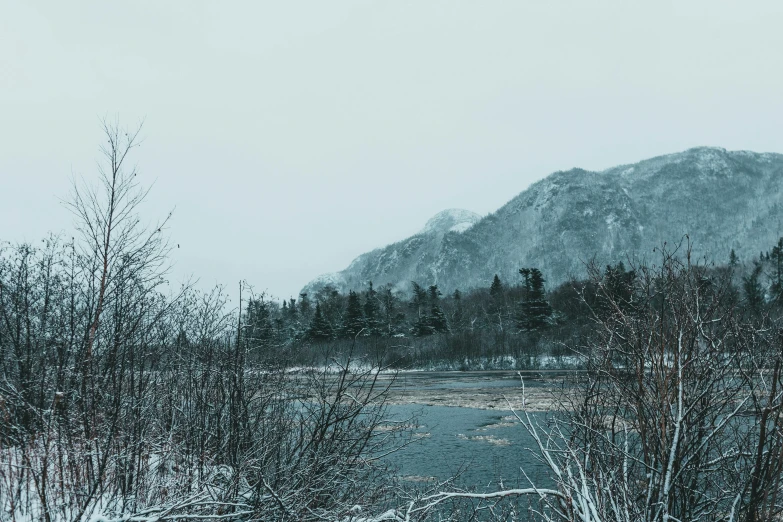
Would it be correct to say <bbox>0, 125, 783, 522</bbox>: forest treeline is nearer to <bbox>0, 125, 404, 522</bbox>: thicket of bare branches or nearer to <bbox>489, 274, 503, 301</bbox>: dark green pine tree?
<bbox>0, 125, 404, 522</bbox>: thicket of bare branches

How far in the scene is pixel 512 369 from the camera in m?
57.5

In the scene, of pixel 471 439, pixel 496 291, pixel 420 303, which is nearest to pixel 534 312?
pixel 496 291

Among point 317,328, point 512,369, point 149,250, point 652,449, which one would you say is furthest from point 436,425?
point 317,328

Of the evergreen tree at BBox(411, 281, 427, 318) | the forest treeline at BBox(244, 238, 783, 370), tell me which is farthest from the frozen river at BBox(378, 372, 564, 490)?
the evergreen tree at BBox(411, 281, 427, 318)

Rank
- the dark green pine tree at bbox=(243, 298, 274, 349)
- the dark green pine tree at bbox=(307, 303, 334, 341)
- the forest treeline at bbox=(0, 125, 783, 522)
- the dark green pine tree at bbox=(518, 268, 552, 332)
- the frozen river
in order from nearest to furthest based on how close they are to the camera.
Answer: the forest treeline at bbox=(0, 125, 783, 522), the dark green pine tree at bbox=(243, 298, 274, 349), the frozen river, the dark green pine tree at bbox=(518, 268, 552, 332), the dark green pine tree at bbox=(307, 303, 334, 341)

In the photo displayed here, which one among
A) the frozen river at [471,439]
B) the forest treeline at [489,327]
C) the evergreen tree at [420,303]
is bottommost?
the frozen river at [471,439]

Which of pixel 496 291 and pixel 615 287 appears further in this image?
pixel 496 291

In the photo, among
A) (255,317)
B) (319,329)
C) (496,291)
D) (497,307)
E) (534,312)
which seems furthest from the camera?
(496,291)

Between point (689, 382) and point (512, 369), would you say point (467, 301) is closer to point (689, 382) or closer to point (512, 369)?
point (512, 369)

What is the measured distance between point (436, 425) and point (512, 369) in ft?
114

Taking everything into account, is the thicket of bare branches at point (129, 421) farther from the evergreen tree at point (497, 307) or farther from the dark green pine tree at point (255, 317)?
the evergreen tree at point (497, 307)

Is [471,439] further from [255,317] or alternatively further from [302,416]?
[302,416]

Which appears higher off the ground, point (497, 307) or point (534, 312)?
point (497, 307)

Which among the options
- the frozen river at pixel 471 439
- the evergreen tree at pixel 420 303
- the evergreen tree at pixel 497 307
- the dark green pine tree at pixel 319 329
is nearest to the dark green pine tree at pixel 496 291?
the evergreen tree at pixel 497 307
